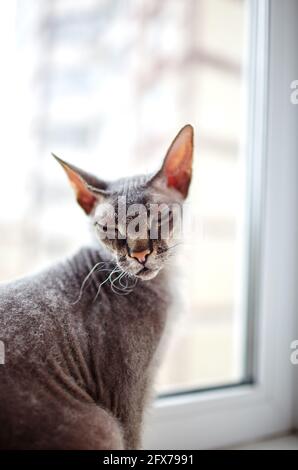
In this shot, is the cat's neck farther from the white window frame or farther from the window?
the white window frame

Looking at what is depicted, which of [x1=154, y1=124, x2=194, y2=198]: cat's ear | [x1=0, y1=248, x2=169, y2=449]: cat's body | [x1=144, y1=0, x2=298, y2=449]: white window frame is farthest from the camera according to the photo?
[x1=144, y1=0, x2=298, y2=449]: white window frame

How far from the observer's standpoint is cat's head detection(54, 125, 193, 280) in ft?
2.29

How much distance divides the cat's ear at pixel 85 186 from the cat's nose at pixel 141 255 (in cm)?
12

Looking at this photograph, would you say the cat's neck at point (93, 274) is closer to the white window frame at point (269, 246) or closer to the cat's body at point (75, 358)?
the cat's body at point (75, 358)

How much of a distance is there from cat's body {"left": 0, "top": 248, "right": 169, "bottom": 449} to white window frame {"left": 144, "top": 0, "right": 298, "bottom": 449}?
31 centimetres

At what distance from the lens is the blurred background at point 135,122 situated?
3.92 feet

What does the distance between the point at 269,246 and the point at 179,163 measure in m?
0.41

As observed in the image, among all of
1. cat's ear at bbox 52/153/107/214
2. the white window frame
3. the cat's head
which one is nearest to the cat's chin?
the cat's head

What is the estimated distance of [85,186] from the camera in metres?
0.76

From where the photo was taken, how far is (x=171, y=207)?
2.46 ft

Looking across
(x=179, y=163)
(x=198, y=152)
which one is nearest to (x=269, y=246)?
(x=179, y=163)

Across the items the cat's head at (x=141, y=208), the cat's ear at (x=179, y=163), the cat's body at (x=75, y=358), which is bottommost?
the cat's body at (x=75, y=358)

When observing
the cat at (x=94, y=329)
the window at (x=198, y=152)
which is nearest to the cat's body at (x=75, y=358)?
the cat at (x=94, y=329)
